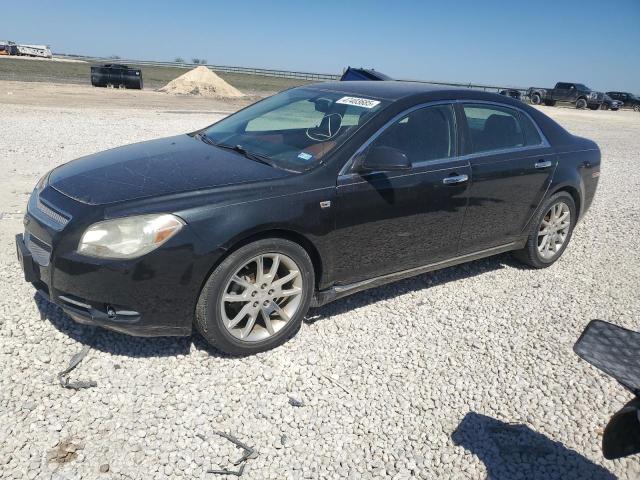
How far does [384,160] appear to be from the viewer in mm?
3547

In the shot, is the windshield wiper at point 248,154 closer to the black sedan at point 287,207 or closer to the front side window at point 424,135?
the black sedan at point 287,207

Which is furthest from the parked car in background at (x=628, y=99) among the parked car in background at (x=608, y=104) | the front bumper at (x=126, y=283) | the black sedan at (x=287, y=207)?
the front bumper at (x=126, y=283)

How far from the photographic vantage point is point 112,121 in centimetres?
1423

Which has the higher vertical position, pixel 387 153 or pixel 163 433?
pixel 387 153

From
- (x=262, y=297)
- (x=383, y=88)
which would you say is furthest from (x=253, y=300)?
(x=383, y=88)

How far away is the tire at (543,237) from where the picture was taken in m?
5.03

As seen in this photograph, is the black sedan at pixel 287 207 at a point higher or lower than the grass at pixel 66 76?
higher

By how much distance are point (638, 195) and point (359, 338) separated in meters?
7.48

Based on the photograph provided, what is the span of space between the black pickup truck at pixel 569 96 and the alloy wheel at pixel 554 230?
4133 cm

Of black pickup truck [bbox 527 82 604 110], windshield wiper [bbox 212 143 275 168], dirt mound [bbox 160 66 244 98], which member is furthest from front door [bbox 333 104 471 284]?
black pickup truck [bbox 527 82 604 110]

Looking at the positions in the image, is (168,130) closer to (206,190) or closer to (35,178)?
(35,178)

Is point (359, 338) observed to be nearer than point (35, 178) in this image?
Yes

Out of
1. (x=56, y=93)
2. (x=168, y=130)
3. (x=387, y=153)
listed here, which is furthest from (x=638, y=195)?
(x=56, y=93)

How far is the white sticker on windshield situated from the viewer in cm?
403
